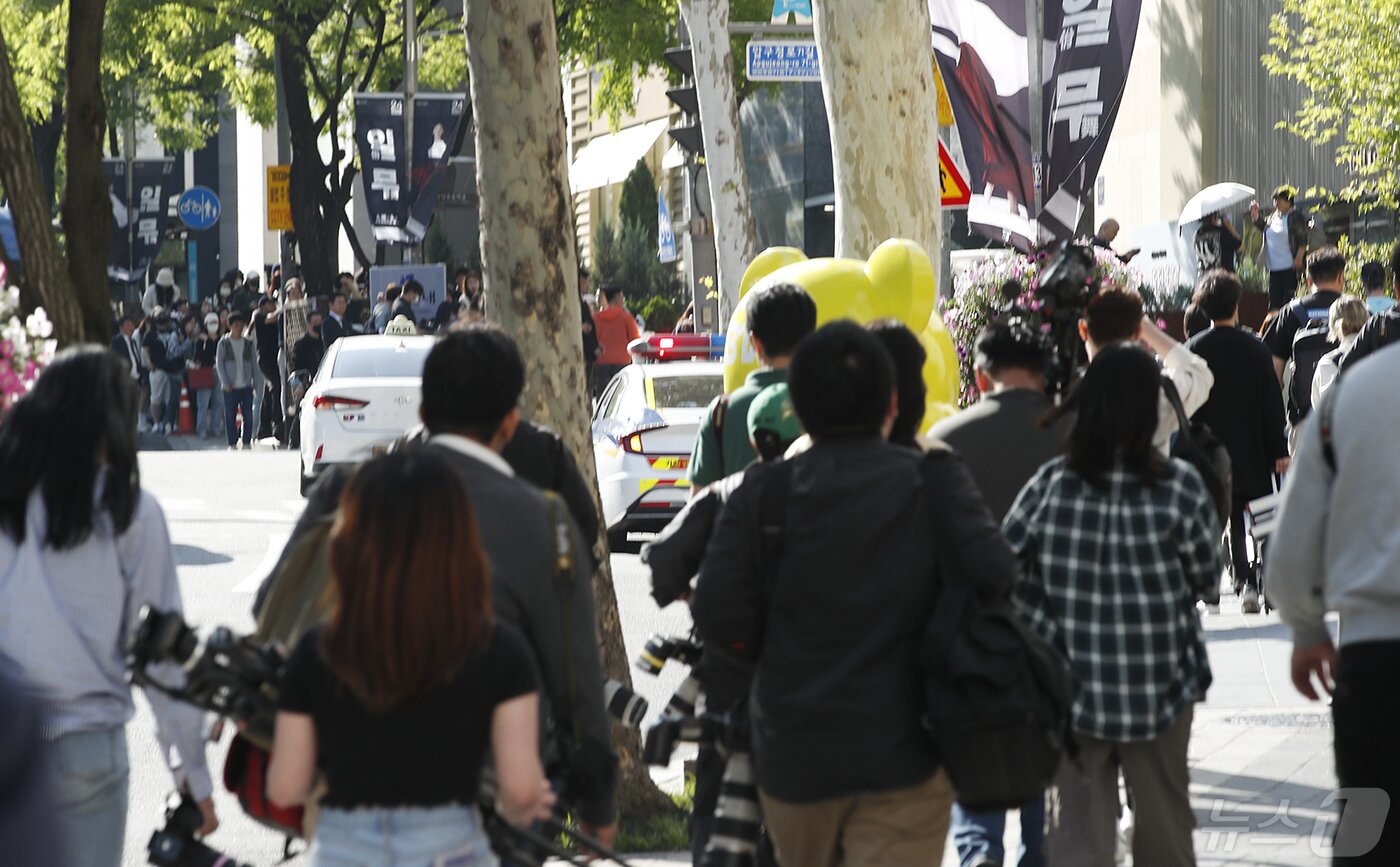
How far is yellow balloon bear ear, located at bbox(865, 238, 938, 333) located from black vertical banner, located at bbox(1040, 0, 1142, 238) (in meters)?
5.88

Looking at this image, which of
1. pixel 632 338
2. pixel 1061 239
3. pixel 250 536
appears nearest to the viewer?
pixel 1061 239

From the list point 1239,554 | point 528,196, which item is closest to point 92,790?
point 528,196

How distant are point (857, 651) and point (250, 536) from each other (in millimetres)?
14098

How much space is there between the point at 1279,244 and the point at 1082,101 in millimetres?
9312

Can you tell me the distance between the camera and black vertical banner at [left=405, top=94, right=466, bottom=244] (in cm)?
3338

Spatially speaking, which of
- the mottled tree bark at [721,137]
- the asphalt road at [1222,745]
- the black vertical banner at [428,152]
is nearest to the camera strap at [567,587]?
the asphalt road at [1222,745]

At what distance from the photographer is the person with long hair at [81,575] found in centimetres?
462

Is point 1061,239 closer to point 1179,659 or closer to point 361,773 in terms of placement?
point 1179,659

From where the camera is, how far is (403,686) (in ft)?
11.8

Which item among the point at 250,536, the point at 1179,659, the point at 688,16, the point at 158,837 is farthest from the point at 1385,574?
the point at 688,16

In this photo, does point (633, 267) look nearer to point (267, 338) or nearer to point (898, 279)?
point (267, 338)

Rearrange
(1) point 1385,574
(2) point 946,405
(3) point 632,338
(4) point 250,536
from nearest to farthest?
1. (1) point 1385,574
2. (2) point 946,405
3. (4) point 250,536
4. (3) point 632,338

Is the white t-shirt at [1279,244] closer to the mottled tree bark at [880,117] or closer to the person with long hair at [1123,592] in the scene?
the mottled tree bark at [880,117]

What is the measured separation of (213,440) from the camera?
33.0 meters
